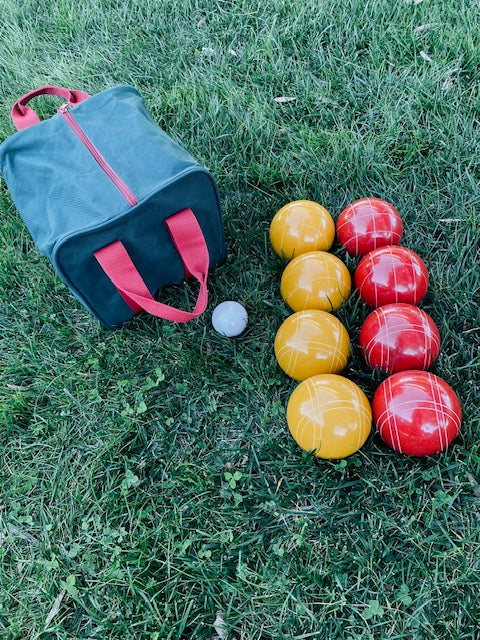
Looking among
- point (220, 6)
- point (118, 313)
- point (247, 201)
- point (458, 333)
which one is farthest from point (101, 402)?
point (220, 6)

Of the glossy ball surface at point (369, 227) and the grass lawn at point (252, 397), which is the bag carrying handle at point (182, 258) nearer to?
the grass lawn at point (252, 397)

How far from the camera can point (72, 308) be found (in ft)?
7.92

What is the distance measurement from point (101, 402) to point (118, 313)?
0.38 metres

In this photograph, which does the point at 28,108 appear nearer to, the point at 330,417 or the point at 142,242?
the point at 142,242

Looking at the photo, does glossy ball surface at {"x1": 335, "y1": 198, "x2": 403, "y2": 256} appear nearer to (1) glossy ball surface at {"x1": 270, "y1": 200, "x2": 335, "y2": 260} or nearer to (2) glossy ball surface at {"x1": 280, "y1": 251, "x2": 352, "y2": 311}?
(1) glossy ball surface at {"x1": 270, "y1": 200, "x2": 335, "y2": 260}

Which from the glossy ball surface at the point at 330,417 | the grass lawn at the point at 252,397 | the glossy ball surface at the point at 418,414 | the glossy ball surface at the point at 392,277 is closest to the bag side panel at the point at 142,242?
the grass lawn at the point at 252,397

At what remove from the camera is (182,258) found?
2131 millimetres

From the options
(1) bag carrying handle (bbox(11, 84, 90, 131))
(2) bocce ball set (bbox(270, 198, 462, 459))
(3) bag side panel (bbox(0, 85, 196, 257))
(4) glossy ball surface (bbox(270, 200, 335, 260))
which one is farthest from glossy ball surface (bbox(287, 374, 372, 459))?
(1) bag carrying handle (bbox(11, 84, 90, 131))

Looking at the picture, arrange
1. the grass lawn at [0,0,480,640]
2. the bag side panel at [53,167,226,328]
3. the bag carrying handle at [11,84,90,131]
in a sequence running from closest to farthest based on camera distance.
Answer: the grass lawn at [0,0,480,640] < the bag side panel at [53,167,226,328] < the bag carrying handle at [11,84,90,131]

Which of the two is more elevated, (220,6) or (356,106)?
(220,6)

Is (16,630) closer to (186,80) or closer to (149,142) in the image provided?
(149,142)

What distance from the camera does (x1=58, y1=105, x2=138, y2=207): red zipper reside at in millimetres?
1894

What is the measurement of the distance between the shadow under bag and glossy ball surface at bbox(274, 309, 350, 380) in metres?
0.37

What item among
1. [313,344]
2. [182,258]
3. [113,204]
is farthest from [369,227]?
[113,204]
